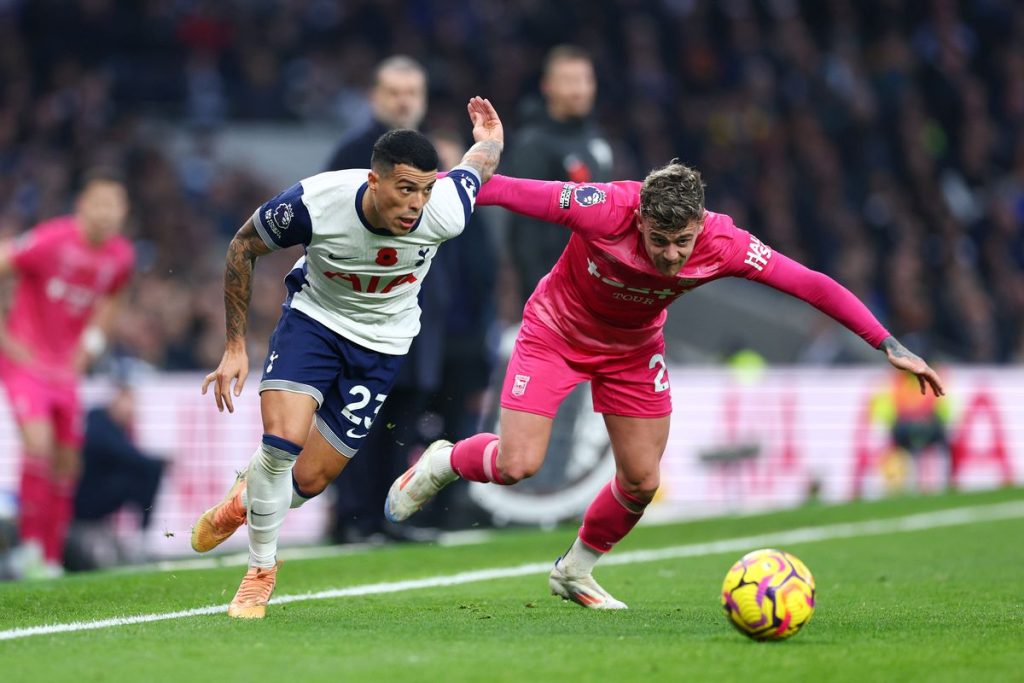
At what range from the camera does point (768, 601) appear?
6094mm

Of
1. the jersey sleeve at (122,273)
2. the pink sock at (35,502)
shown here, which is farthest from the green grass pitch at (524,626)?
the jersey sleeve at (122,273)

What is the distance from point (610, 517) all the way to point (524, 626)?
1059mm

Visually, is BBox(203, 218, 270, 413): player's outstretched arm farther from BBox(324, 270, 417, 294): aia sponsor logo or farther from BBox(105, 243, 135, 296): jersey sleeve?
BBox(105, 243, 135, 296): jersey sleeve

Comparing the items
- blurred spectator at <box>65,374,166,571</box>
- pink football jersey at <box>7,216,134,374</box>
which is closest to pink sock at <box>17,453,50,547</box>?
pink football jersey at <box>7,216,134,374</box>

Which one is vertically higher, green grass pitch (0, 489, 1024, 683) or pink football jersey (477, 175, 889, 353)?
pink football jersey (477, 175, 889, 353)

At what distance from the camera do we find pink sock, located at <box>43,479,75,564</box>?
1157 cm

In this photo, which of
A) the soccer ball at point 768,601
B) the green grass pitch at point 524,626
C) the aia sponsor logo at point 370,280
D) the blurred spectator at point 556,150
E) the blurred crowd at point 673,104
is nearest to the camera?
the green grass pitch at point 524,626

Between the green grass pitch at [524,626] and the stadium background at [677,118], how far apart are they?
8.53 metres

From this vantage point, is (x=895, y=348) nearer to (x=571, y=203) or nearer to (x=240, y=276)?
(x=571, y=203)

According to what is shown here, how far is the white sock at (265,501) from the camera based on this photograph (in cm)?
686

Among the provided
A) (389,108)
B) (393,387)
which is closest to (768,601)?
(393,387)

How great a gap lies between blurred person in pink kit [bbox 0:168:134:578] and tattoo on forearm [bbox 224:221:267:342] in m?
5.14

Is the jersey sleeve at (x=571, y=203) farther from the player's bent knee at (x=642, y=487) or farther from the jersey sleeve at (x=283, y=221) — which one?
the player's bent knee at (x=642, y=487)

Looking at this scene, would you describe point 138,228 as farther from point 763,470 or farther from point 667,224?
point 667,224
